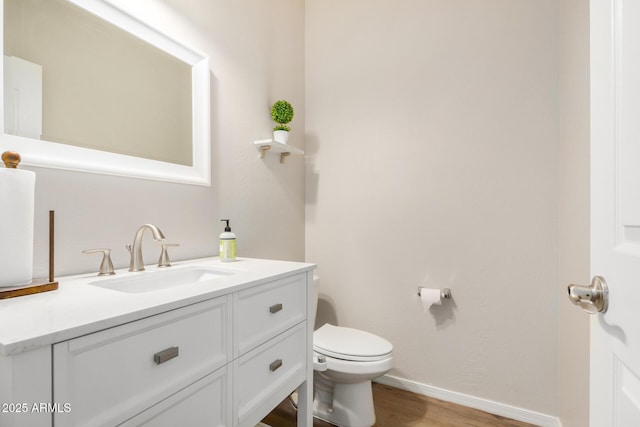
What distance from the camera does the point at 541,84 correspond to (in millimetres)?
1562

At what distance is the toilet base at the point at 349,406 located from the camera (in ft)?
4.92

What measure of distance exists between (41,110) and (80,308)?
2.36 feet

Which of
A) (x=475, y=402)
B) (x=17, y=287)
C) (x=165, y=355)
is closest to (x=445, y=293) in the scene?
(x=475, y=402)

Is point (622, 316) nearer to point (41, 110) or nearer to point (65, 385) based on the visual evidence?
point (65, 385)

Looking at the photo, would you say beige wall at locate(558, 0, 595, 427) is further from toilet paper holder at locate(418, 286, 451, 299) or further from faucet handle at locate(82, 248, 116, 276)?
faucet handle at locate(82, 248, 116, 276)

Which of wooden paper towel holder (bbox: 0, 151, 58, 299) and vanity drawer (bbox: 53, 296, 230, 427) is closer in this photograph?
vanity drawer (bbox: 53, 296, 230, 427)

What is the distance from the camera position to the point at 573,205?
49.9 inches

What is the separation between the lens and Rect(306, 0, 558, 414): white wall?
158cm

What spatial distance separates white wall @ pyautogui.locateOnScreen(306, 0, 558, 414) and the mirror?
3.36ft

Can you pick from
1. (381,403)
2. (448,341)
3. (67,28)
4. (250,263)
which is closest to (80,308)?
(250,263)

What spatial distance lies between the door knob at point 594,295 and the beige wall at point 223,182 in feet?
4.37

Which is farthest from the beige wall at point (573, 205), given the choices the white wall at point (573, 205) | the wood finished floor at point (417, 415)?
the wood finished floor at point (417, 415)

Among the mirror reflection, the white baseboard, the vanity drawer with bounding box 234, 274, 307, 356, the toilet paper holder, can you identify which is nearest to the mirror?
the mirror reflection

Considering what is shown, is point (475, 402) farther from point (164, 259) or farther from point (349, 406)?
point (164, 259)
